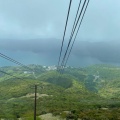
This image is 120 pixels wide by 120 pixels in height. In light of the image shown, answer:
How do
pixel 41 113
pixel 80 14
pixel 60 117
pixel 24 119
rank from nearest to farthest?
pixel 80 14 < pixel 24 119 < pixel 60 117 < pixel 41 113

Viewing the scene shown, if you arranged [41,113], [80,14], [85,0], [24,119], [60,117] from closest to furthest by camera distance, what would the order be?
[85,0] → [80,14] → [24,119] → [60,117] → [41,113]

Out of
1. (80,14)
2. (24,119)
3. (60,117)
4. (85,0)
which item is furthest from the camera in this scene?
(60,117)

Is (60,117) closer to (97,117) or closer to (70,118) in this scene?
(70,118)

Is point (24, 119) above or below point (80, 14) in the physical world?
below

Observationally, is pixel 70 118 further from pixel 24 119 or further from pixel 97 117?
pixel 24 119

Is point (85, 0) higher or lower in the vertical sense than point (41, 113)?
higher

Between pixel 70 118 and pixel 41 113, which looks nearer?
pixel 70 118

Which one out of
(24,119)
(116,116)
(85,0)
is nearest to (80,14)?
(85,0)

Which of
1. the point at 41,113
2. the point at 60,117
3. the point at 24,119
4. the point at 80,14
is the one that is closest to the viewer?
the point at 80,14

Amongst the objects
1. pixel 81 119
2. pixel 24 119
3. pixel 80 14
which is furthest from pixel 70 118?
pixel 80 14
